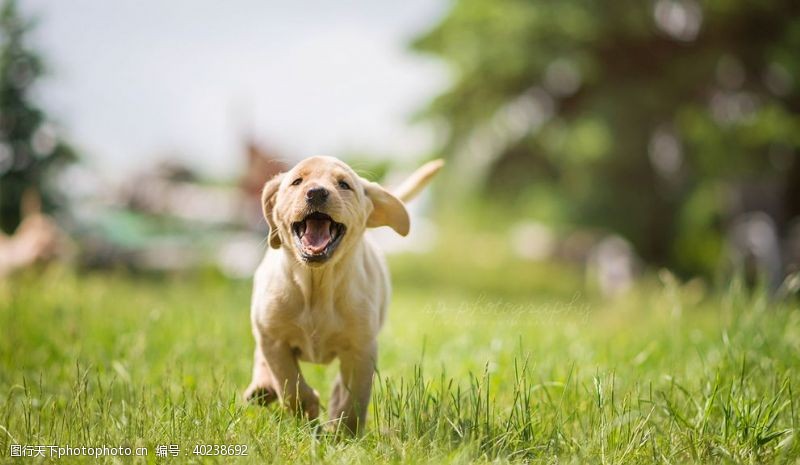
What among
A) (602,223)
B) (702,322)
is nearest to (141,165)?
(602,223)

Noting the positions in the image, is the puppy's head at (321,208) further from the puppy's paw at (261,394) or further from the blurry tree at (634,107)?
the blurry tree at (634,107)

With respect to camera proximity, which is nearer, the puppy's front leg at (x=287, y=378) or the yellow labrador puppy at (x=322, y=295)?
the yellow labrador puppy at (x=322, y=295)

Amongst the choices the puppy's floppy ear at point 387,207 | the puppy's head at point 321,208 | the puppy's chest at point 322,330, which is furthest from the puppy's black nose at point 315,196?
the puppy's chest at point 322,330

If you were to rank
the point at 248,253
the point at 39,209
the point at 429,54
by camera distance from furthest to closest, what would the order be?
1. the point at 429,54
2. the point at 248,253
3. the point at 39,209

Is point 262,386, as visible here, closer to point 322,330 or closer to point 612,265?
point 322,330

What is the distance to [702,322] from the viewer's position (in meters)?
6.05

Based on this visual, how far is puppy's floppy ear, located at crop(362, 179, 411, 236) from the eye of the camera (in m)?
2.91

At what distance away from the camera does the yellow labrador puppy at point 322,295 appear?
2693mm

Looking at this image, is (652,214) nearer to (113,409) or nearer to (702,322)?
(702,322)

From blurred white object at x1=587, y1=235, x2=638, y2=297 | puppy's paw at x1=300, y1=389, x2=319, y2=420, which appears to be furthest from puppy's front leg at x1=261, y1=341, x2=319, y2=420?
blurred white object at x1=587, y1=235, x2=638, y2=297

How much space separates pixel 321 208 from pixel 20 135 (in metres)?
8.52

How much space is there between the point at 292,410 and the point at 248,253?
8.01 metres

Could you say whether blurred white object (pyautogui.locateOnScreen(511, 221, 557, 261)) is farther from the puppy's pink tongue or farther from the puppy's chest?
the puppy's pink tongue

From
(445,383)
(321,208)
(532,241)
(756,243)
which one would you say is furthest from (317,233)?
(532,241)
